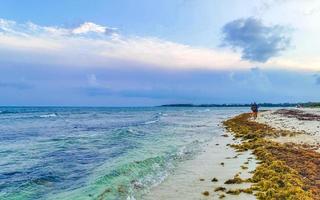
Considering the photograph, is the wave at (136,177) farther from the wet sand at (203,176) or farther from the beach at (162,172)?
the wet sand at (203,176)

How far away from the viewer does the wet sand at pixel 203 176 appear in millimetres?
12953

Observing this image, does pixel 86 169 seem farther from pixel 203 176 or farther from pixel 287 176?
pixel 287 176

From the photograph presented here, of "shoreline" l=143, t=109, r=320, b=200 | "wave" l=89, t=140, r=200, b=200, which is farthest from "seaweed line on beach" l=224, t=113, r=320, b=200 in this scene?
"wave" l=89, t=140, r=200, b=200

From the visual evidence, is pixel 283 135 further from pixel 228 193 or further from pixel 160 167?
pixel 228 193

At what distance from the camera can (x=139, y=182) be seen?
1558 centimetres

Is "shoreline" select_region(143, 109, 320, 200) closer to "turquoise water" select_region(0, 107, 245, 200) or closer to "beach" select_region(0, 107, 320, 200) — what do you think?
"beach" select_region(0, 107, 320, 200)

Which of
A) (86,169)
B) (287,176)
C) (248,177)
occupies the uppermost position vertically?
(287,176)

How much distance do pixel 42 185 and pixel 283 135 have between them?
21568 mm

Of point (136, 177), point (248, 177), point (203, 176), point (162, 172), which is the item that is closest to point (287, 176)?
point (248, 177)

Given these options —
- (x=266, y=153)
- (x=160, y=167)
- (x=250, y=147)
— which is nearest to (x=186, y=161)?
(x=160, y=167)

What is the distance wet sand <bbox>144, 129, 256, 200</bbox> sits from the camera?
42.5 ft

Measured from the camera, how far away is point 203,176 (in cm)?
1603

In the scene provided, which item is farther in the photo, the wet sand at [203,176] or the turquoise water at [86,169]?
the turquoise water at [86,169]

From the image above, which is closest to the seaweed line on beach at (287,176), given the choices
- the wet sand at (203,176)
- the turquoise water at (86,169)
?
the wet sand at (203,176)
